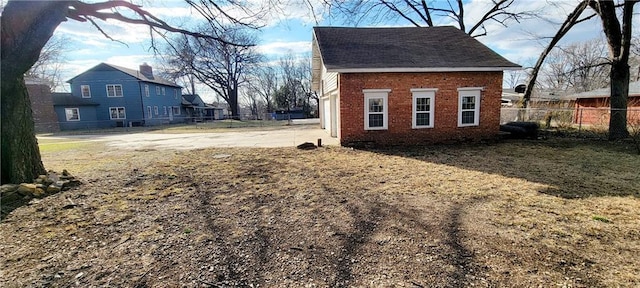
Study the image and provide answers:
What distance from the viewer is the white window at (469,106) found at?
38.0 ft

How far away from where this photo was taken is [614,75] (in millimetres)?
11891

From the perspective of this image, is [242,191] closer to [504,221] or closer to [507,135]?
[504,221]

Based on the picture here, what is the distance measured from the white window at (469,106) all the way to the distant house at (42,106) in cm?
3524

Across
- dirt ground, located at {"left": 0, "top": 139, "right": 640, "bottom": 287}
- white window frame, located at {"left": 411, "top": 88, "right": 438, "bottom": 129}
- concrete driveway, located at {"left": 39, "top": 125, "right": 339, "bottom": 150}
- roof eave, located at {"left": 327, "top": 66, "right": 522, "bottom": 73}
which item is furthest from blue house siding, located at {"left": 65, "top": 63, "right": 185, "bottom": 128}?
white window frame, located at {"left": 411, "top": 88, "right": 438, "bottom": 129}

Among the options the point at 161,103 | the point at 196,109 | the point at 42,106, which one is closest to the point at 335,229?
the point at 42,106

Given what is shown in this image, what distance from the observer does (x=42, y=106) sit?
93.7 feet

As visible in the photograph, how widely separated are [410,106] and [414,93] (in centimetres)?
52

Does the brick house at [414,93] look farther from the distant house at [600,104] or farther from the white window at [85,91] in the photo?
the white window at [85,91]

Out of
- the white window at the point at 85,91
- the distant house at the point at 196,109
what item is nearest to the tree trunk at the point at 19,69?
the white window at the point at 85,91

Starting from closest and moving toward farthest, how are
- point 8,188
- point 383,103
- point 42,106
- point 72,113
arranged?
point 8,188
point 383,103
point 42,106
point 72,113

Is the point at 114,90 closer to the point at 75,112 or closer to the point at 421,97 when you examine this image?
the point at 75,112

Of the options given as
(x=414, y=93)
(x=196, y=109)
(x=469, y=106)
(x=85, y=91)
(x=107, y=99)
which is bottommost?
(x=469, y=106)

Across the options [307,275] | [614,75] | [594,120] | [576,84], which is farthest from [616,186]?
[576,84]

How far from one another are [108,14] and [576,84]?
4627 cm
